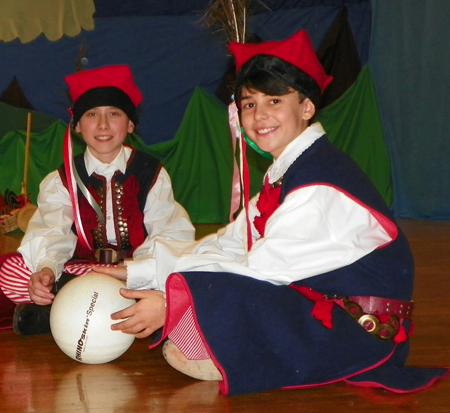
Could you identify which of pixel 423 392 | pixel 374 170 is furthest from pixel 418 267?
pixel 374 170

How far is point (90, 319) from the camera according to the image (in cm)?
229

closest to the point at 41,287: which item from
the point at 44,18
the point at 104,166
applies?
the point at 104,166

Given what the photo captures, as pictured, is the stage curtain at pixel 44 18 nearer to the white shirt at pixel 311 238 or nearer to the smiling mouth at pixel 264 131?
the smiling mouth at pixel 264 131

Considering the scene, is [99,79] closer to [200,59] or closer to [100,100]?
[100,100]

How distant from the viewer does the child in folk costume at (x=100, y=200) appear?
9.66 ft

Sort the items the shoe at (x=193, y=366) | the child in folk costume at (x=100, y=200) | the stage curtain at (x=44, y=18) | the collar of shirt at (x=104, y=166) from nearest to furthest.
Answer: the shoe at (x=193, y=366), the child in folk costume at (x=100, y=200), the collar of shirt at (x=104, y=166), the stage curtain at (x=44, y=18)

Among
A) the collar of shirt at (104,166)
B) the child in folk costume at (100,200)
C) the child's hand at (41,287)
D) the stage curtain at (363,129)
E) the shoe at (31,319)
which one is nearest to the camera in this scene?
the child's hand at (41,287)

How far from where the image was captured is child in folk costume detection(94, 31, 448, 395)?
2.00 m

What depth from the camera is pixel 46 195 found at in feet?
10.2

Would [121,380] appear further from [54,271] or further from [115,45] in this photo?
[115,45]

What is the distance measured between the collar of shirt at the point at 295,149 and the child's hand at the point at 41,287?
96cm

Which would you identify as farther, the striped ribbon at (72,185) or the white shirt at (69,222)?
the striped ribbon at (72,185)

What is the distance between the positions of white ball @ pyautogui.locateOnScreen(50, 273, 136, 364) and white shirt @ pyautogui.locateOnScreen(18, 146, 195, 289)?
494mm

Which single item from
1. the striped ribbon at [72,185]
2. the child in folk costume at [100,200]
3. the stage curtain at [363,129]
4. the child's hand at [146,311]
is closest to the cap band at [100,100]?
the child in folk costume at [100,200]
